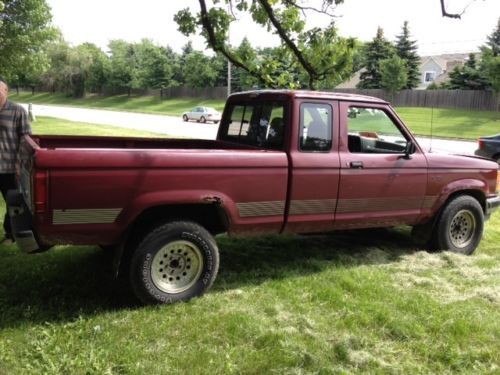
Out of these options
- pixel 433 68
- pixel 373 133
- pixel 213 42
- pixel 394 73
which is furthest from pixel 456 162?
pixel 433 68

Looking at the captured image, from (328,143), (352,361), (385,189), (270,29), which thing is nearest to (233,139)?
(328,143)

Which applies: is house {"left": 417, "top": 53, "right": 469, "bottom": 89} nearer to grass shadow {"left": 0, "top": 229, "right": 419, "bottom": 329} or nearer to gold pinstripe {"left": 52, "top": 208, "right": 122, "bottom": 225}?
grass shadow {"left": 0, "top": 229, "right": 419, "bottom": 329}

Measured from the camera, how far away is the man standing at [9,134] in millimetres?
5734

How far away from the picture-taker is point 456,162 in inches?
234

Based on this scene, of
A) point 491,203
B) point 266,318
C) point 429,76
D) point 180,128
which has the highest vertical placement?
point 429,76

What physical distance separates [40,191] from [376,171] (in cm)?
324

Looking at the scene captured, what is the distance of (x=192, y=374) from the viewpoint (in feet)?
11.0

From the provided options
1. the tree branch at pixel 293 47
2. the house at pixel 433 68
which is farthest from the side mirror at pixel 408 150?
the house at pixel 433 68

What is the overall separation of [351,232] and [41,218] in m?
4.20

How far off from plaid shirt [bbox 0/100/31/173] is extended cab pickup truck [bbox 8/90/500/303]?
1.68 ft

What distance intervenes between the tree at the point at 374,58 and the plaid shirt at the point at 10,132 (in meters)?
49.1

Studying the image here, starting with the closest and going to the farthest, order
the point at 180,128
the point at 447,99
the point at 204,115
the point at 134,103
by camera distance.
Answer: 1. the point at 180,128
2. the point at 204,115
3. the point at 447,99
4. the point at 134,103

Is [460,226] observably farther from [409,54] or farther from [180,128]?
[409,54]

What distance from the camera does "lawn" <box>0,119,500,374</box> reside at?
3.53 metres
